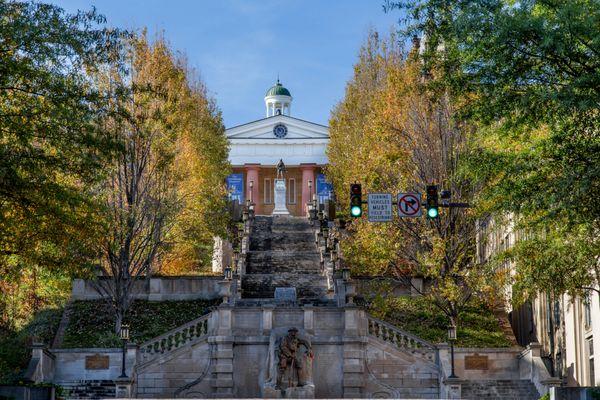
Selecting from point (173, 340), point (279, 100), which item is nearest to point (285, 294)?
point (173, 340)

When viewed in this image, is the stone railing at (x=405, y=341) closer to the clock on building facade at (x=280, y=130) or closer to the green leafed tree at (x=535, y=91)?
the green leafed tree at (x=535, y=91)

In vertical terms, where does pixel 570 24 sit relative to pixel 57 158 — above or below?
above

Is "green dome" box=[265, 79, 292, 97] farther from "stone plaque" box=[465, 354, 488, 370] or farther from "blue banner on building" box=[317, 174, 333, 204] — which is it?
"stone plaque" box=[465, 354, 488, 370]

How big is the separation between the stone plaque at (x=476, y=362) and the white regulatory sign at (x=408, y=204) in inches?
454

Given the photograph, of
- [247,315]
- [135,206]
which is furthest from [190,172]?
[247,315]

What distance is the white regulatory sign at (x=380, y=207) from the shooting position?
3488cm

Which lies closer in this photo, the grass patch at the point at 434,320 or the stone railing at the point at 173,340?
the stone railing at the point at 173,340

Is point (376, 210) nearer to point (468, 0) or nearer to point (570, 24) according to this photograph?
point (468, 0)

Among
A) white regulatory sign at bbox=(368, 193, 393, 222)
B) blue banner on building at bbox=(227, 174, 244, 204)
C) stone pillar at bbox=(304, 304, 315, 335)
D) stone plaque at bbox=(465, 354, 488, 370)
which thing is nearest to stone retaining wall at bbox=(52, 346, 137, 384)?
stone pillar at bbox=(304, 304, 315, 335)

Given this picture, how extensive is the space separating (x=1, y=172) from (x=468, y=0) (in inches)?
469

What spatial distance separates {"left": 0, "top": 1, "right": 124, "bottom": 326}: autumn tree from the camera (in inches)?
1108

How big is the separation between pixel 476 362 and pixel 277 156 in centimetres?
4296

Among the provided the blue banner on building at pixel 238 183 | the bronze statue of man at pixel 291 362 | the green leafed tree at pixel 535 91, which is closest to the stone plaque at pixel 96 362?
the bronze statue of man at pixel 291 362

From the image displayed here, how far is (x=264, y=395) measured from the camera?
41.1 meters
